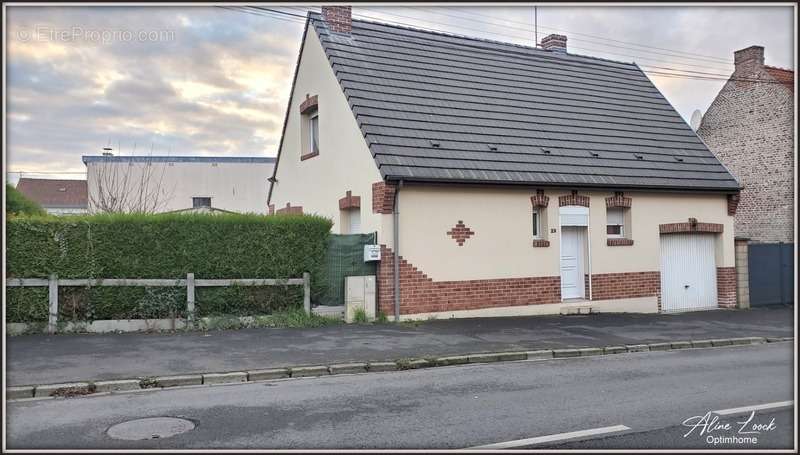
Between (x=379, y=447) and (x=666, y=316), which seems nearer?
(x=379, y=447)

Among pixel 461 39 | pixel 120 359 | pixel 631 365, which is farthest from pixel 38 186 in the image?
pixel 631 365

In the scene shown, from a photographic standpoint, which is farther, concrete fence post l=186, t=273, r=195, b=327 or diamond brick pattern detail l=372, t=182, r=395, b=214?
diamond brick pattern detail l=372, t=182, r=395, b=214

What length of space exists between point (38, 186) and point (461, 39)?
50277mm

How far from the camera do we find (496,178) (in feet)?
48.7

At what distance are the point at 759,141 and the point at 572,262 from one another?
12.9 metres

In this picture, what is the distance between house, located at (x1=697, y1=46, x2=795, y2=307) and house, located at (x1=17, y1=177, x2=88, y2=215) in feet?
161

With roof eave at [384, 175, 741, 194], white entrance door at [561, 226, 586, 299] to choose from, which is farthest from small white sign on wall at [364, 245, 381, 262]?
white entrance door at [561, 226, 586, 299]

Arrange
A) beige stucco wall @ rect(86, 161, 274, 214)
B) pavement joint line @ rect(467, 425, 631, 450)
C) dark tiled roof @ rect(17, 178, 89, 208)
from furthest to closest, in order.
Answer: dark tiled roof @ rect(17, 178, 89, 208) → beige stucco wall @ rect(86, 161, 274, 214) → pavement joint line @ rect(467, 425, 631, 450)

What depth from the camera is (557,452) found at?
5457 millimetres

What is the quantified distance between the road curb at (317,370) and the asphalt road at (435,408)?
27cm

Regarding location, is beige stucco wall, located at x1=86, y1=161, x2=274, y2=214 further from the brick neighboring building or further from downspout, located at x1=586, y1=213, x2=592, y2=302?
downspout, located at x1=586, y1=213, x2=592, y2=302

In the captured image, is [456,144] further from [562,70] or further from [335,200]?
[562,70]

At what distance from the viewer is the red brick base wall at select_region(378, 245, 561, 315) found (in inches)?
549

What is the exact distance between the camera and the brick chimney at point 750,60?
24.7 meters
